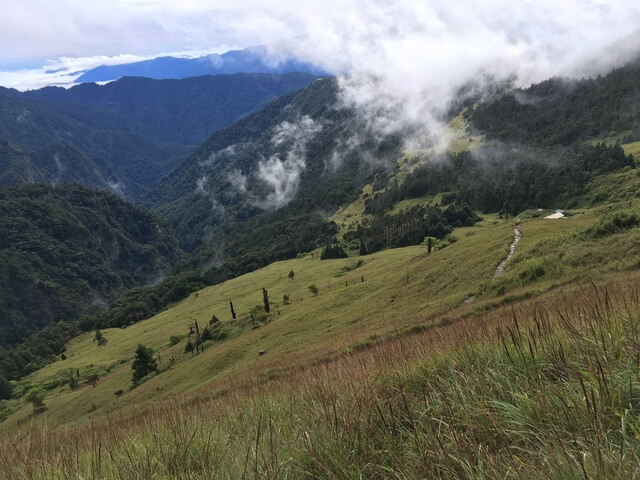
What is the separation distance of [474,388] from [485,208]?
171 metres

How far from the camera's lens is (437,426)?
342 cm

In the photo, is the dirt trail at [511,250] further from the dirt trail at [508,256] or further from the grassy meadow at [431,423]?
the grassy meadow at [431,423]

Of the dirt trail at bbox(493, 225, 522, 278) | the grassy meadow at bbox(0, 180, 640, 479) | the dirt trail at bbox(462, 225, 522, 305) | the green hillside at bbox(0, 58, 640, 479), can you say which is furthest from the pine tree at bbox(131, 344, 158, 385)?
the grassy meadow at bbox(0, 180, 640, 479)

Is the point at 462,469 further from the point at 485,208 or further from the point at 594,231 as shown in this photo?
the point at 485,208

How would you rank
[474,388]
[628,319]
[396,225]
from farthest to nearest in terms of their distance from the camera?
[396,225]
[628,319]
[474,388]

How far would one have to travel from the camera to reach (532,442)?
2.68 meters

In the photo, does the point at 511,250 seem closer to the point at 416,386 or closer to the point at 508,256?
the point at 508,256

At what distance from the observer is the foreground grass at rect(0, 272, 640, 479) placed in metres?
2.49

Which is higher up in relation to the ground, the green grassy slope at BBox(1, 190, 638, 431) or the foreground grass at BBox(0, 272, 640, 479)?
the foreground grass at BBox(0, 272, 640, 479)

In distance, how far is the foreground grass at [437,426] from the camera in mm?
2492

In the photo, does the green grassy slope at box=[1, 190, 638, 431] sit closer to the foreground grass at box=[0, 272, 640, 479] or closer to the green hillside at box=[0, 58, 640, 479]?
the green hillside at box=[0, 58, 640, 479]

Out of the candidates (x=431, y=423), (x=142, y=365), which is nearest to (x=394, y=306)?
(x=431, y=423)

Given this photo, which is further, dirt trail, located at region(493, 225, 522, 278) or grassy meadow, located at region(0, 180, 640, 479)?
dirt trail, located at region(493, 225, 522, 278)

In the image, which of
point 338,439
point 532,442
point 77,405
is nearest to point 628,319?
point 532,442
